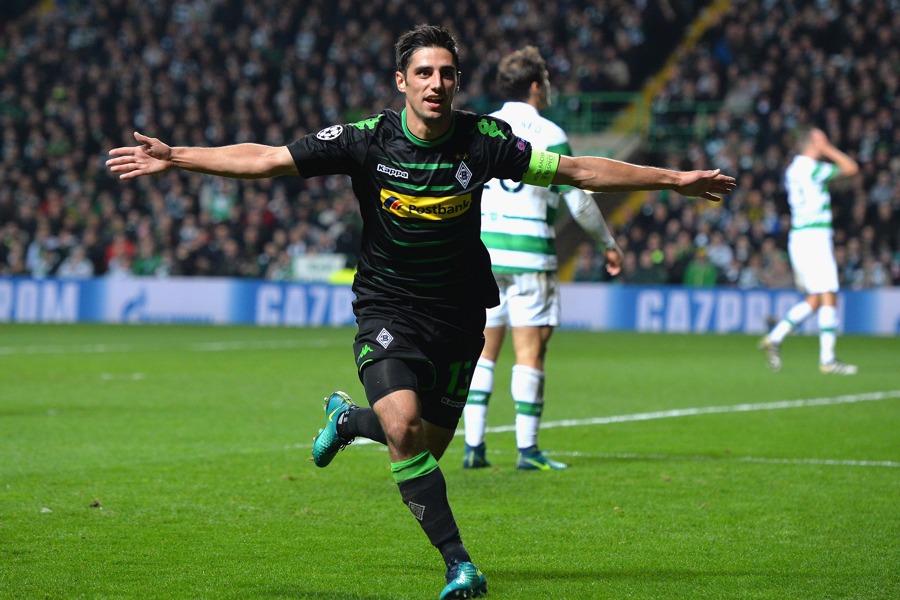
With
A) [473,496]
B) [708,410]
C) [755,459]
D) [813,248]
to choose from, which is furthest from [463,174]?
[813,248]

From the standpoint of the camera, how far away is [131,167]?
189 inches

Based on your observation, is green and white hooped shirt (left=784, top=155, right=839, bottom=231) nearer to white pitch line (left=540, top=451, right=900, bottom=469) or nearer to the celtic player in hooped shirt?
white pitch line (left=540, top=451, right=900, bottom=469)

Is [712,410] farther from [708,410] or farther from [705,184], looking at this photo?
[705,184]

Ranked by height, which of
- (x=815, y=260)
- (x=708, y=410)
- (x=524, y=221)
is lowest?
(x=708, y=410)

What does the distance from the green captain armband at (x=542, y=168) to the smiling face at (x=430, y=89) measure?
1.21 feet

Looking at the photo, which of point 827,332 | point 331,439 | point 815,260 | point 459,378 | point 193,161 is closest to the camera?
point 193,161

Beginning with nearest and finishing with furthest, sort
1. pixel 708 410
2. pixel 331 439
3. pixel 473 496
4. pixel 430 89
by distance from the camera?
1. pixel 430 89
2. pixel 331 439
3. pixel 473 496
4. pixel 708 410

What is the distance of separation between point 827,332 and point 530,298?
7.95 meters

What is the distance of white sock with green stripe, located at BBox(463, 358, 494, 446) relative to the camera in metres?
8.02

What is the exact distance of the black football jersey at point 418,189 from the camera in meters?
5.00

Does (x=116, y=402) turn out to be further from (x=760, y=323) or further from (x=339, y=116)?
(x=339, y=116)

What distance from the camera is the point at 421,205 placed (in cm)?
500

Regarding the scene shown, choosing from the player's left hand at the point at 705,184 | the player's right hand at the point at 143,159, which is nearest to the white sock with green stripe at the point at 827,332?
the player's left hand at the point at 705,184

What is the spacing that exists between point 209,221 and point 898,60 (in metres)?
14.3
